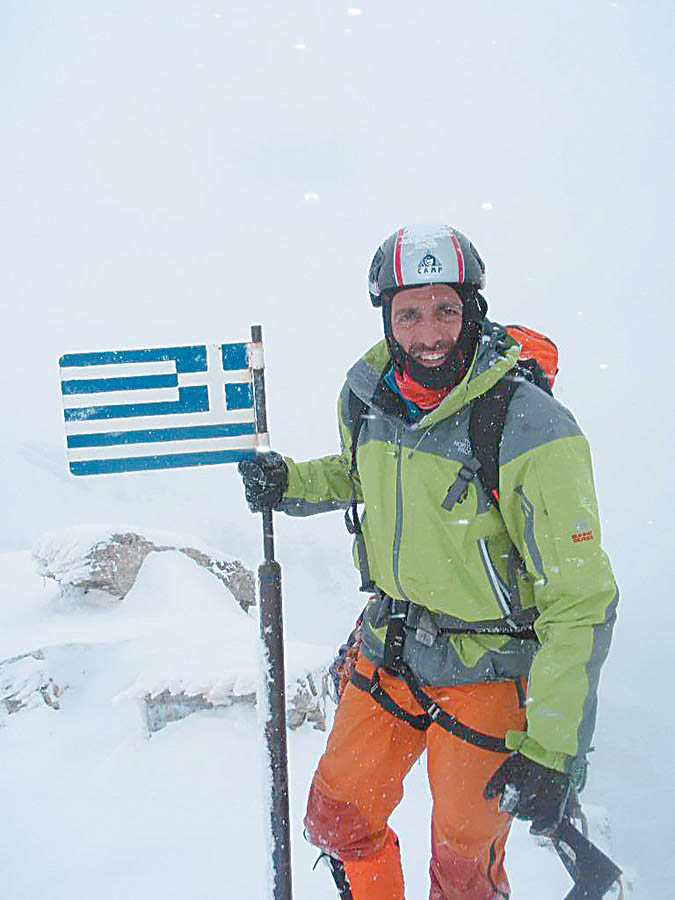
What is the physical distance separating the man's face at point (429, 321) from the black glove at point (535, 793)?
1669 mm

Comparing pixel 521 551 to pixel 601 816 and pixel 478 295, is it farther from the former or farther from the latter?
pixel 601 816

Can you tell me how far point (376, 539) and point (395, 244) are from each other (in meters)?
1.39

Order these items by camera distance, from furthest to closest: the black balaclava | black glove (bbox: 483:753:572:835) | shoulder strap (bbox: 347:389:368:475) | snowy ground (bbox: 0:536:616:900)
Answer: snowy ground (bbox: 0:536:616:900) → shoulder strap (bbox: 347:389:368:475) → the black balaclava → black glove (bbox: 483:753:572:835)

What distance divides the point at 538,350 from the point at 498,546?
3.12 feet

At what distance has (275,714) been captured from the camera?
324cm

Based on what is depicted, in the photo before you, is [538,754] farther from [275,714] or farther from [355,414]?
[355,414]

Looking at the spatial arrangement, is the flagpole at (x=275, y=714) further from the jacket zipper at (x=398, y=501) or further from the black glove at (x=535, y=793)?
the black glove at (x=535, y=793)

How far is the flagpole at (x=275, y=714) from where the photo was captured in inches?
125

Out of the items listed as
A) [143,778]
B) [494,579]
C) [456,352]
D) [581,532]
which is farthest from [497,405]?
[143,778]

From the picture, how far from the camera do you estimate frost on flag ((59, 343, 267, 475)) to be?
340 centimetres

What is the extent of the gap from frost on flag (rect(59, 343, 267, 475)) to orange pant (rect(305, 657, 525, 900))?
145 centimetres

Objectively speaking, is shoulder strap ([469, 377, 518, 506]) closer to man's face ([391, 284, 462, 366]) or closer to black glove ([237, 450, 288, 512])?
man's face ([391, 284, 462, 366])

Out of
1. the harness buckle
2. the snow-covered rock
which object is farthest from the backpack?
the snow-covered rock

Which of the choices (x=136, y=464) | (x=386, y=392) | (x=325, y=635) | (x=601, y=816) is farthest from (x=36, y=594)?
(x=325, y=635)
